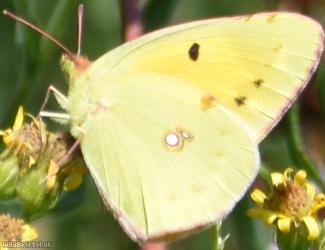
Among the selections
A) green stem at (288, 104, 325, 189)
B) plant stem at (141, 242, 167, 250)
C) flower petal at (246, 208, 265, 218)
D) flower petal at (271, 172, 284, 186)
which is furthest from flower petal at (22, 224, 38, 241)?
green stem at (288, 104, 325, 189)

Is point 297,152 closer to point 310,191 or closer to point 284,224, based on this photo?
point 310,191

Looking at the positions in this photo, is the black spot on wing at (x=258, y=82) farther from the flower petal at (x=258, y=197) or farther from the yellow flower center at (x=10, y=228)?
the yellow flower center at (x=10, y=228)

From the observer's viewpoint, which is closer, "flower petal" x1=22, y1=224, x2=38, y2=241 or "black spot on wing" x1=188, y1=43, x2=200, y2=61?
"flower petal" x1=22, y1=224, x2=38, y2=241

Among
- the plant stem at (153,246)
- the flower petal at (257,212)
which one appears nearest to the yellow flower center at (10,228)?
the plant stem at (153,246)

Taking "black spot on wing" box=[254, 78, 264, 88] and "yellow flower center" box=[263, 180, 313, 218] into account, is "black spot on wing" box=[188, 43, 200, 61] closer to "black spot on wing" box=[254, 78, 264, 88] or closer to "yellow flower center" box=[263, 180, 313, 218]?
"black spot on wing" box=[254, 78, 264, 88]

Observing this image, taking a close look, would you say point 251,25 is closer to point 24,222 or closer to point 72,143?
point 72,143

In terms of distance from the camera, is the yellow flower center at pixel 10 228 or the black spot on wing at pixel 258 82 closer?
the yellow flower center at pixel 10 228

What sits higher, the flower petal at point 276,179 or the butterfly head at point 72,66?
the butterfly head at point 72,66

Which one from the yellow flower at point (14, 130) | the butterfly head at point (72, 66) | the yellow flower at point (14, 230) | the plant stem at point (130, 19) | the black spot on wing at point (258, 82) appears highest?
the butterfly head at point (72, 66)

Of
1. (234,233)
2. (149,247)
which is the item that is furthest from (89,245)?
(149,247)
